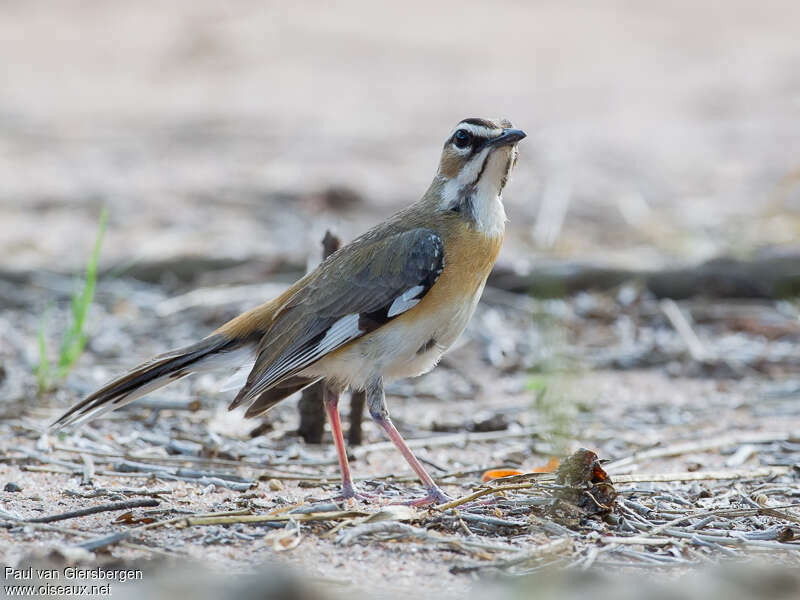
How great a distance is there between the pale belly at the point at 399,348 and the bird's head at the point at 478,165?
565 millimetres

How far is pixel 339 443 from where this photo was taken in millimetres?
5723

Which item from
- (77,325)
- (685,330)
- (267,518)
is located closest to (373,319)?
(267,518)

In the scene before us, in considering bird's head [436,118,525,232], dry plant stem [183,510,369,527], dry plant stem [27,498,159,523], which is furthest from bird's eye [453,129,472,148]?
dry plant stem [27,498,159,523]

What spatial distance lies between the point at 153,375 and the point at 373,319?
1140 millimetres

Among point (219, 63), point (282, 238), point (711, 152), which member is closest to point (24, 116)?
point (219, 63)

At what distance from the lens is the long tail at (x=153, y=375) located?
5.70 metres

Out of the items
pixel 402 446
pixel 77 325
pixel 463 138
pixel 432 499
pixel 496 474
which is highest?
pixel 463 138

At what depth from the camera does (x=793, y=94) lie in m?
18.5

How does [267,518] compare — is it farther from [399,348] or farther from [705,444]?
[705,444]

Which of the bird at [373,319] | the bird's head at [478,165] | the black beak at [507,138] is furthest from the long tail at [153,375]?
the black beak at [507,138]

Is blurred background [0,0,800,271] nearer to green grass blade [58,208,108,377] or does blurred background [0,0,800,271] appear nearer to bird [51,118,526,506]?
bird [51,118,526,506]

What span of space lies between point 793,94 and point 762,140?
2885 millimetres

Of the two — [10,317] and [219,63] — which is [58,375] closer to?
[10,317]

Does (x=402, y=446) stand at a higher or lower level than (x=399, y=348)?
lower
